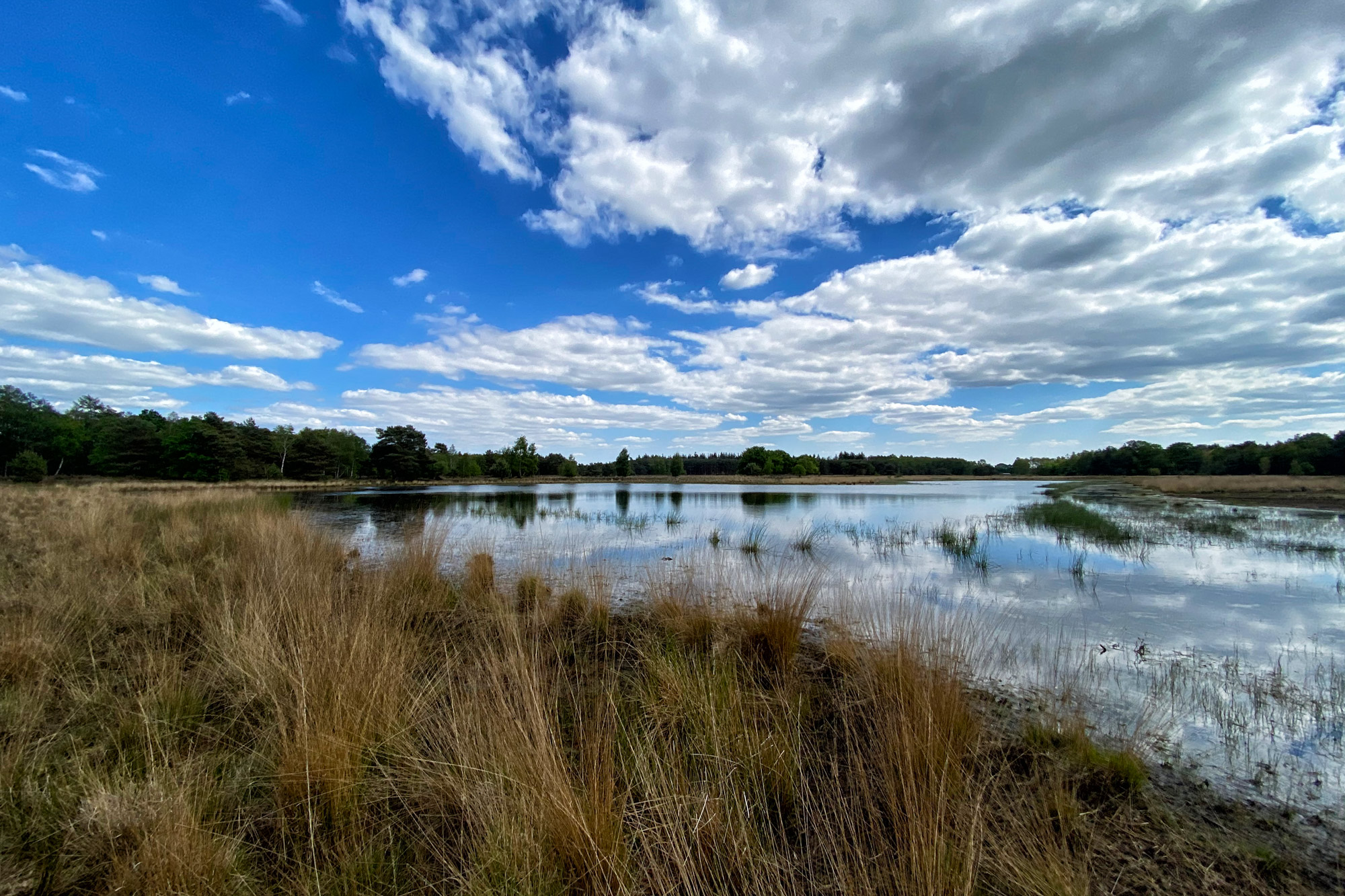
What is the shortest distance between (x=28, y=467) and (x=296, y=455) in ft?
89.2

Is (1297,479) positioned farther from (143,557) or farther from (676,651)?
(143,557)

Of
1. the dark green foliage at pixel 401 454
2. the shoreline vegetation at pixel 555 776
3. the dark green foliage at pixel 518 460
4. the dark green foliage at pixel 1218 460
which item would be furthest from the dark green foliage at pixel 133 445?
the dark green foliage at pixel 1218 460

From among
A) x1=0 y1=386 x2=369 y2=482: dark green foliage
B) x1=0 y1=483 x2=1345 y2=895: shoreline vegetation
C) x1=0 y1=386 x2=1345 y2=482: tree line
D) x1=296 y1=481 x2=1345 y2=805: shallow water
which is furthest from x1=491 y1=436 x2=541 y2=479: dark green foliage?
x1=0 y1=483 x2=1345 y2=895: shoreline vegetation

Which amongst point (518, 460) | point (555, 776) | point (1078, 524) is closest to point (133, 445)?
point (518, 460)

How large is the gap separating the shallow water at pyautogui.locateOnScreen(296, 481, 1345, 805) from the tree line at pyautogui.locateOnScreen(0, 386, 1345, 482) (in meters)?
49.0

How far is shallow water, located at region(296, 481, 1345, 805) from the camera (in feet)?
12.9

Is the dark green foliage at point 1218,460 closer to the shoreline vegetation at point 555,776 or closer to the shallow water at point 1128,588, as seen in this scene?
the shallow water at point 1128,588

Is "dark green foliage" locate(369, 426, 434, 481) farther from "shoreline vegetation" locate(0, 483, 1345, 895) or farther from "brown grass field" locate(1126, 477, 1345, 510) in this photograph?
"brown grass field" locate(1126, 477, 1345, 510)

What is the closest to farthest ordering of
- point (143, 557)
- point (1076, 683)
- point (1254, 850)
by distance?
1. point (1254, 850)
2. point (1076, 683)
3. point (143, 557)

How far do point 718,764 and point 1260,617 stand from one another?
886 centimetres

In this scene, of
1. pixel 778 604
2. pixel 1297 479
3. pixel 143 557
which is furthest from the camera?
pixel 1297 479

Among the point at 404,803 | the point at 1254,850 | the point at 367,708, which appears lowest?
the point at 1254,850

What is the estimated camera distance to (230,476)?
57875 mm

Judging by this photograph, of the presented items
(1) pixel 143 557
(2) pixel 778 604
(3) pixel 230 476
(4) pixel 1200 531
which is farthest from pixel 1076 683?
(3) pixel 230 476
